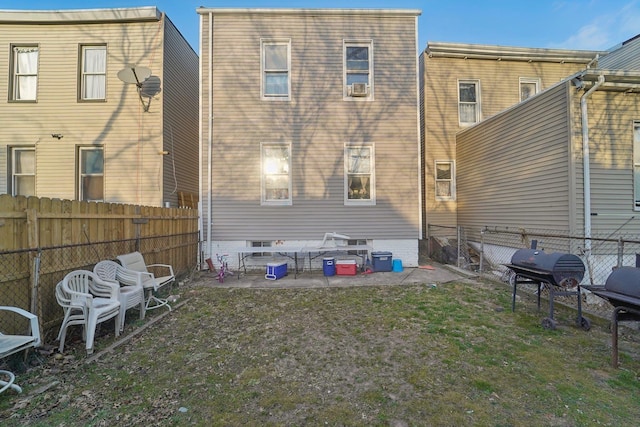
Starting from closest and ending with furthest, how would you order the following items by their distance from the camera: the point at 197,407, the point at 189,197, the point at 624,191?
the point at 197,407 < the point at 624,191 < the point at 189,197

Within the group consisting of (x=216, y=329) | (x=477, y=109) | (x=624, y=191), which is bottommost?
(x=216, y=329)

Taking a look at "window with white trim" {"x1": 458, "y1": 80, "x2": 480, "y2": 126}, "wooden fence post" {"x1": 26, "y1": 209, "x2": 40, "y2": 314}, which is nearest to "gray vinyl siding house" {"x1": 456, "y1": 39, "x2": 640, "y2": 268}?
"window with white trim" {"x1": 458, "y1": 80, "x2": 480, "y2": 126}

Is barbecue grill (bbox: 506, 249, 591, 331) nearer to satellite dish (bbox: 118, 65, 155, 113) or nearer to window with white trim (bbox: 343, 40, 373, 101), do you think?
window with white trim (bbox: 343, 40, 373, 101)

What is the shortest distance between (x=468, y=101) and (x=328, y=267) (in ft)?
26.5

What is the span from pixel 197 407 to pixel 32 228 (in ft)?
9.45

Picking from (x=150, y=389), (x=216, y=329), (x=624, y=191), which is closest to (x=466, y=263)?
(x=624, y=191)

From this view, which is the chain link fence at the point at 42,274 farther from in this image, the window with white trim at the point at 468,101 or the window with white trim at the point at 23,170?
the window with white trim at the point at 468,101

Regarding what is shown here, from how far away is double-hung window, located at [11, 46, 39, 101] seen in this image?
8688 millimetres

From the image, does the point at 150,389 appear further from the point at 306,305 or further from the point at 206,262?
the point at 206,262

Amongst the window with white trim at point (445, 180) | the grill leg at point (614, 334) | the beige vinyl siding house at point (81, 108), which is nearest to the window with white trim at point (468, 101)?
the window with white trim at point (445, 180)

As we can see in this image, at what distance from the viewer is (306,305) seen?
218 inches

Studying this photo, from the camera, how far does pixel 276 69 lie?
28.7 feet

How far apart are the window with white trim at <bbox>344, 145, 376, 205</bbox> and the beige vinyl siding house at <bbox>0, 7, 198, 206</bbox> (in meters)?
5.23

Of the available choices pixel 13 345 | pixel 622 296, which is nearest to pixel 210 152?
pixel 13 345
